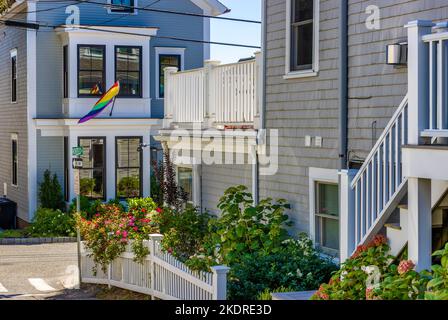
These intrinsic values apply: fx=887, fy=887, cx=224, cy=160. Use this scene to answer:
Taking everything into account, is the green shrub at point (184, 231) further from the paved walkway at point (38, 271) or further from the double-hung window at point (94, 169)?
the double-hung window at point (94, 169)

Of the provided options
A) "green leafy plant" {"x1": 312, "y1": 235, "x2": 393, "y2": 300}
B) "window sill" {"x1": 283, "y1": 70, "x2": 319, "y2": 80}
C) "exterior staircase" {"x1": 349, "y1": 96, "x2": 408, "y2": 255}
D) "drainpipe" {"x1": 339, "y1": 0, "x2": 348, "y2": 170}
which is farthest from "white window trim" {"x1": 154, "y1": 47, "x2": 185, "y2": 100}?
"green leafy plant" {"x1": 312, "y1": 235, "x2": 393, "y2": 300}

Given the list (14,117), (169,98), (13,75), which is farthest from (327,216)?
(13,75)

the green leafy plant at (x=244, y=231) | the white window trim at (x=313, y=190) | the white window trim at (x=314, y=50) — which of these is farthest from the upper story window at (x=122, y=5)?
the white window trim at (x=313, y=190)

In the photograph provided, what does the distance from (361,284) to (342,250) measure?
47.9 inches

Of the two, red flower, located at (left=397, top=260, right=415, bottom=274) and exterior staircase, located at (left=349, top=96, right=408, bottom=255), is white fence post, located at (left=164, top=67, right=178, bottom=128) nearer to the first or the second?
exterior staircase, located at (left=349, top=96, right=408, bottom=255)

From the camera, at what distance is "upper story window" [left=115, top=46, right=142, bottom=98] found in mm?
29656

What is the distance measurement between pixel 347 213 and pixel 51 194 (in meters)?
19.8

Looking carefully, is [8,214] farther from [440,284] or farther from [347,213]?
[440,284]

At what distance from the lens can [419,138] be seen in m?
9.09

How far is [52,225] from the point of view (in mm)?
27656

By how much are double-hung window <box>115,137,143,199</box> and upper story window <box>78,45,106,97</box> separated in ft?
6.03

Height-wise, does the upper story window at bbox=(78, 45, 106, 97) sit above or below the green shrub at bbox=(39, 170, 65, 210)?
above
